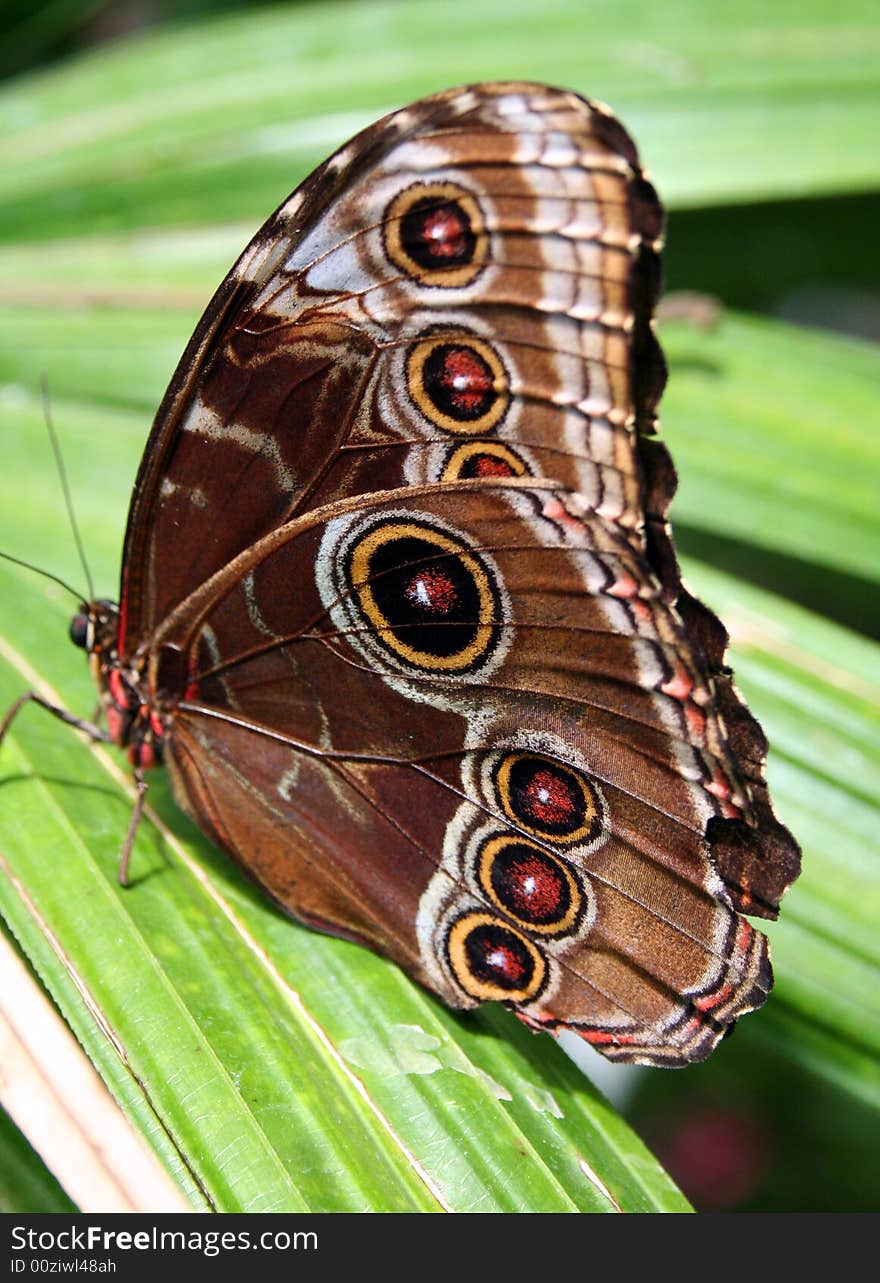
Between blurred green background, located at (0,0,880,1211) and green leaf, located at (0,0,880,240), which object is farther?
green leaf, located at (0,0,880,240)

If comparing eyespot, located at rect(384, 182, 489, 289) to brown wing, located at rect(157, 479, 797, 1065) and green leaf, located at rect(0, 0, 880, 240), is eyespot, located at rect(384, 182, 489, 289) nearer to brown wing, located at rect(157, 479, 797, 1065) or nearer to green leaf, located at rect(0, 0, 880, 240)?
brown wing, located at rect(157, 479, 797, 1065)

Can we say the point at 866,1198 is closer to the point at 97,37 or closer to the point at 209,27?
the point at 209,27

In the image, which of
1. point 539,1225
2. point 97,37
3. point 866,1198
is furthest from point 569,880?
point 97,37

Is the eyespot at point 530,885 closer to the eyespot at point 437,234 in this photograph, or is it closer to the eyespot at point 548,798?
the eyespot at point 548,798

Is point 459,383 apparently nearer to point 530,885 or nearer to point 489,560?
point 489,560

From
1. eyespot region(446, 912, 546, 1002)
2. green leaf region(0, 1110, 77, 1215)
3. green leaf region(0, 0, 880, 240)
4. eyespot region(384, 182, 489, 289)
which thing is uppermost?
green leaf region(0, 0, 880, 240)

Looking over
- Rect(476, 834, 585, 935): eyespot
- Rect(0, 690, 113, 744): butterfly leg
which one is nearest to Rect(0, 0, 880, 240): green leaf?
Rect(0, 690, 113, 744): butterfly leg
